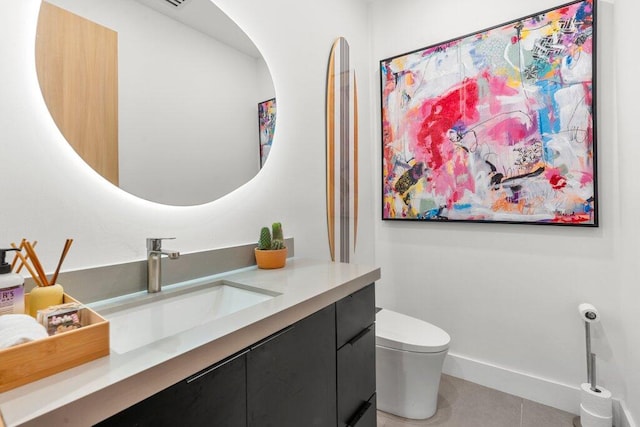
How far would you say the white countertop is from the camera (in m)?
0.50

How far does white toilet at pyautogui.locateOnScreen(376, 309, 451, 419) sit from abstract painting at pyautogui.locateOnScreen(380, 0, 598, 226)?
823 millimetres

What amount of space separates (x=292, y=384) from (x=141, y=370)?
463mm

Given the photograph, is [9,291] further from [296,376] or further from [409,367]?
[409,367]

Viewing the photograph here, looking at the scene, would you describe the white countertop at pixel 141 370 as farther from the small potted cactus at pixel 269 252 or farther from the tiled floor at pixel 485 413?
the tiled floor at pixel 485 413

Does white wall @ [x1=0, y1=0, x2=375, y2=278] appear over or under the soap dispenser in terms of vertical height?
over

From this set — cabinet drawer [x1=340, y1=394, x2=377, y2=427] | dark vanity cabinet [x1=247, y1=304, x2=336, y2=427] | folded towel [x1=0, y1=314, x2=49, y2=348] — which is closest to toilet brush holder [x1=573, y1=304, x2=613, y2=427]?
cabinet drawer [x1=340, y1=394, x2=377, y2=427]

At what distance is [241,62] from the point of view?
5.05 feet

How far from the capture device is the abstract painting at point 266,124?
5.38 feet

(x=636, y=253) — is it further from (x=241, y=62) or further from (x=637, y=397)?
(x=241, y=62)

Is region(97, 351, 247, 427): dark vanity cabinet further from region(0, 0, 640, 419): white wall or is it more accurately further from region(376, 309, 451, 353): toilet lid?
region(376, 309, 451, 353): toilet lid

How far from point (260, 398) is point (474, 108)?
2009 mm

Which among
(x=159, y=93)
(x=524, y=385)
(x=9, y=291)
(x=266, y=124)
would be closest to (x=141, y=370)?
(x=9, y=291)

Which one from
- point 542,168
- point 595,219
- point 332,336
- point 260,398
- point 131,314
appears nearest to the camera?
point 260,398

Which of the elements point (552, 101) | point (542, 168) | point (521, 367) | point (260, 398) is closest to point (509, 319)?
point (521, 367)
